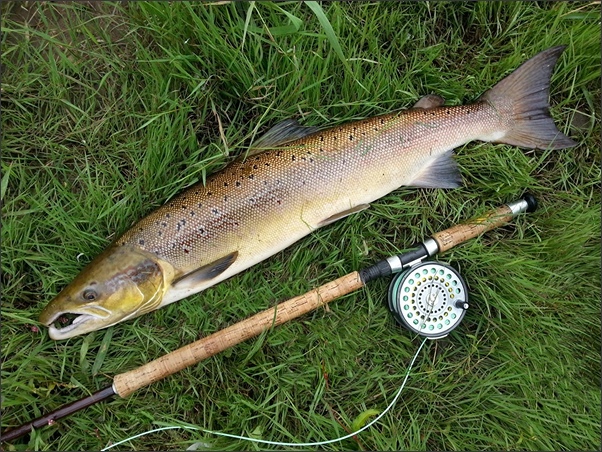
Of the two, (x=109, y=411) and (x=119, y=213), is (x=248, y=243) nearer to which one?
(x=119, y=213)

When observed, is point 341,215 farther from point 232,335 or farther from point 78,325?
point 78,325

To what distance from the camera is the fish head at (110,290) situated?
6.64 feet

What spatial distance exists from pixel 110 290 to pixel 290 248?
87cm

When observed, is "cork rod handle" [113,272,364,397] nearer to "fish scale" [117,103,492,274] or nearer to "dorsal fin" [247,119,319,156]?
"fish scale" [117,103,492,274]

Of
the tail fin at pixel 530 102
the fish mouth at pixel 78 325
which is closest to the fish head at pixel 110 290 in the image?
the fish mouth at pixel 78 325

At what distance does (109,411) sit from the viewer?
86.6 inches

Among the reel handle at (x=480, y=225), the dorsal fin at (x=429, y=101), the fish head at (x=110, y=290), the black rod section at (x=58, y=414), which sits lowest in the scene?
the reel handle at (x=480, y=225)

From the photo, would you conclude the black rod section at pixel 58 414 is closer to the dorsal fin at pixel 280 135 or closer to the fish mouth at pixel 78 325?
the fish mouth at pixel 78 325

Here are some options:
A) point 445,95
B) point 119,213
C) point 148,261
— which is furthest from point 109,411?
point 445,95

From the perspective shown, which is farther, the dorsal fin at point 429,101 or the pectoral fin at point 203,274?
the dorsal fin at point 429,101

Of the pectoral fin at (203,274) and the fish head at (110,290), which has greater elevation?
the fish head at (110,290)

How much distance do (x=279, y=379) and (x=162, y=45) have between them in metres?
1.75

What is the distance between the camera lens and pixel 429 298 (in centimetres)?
222

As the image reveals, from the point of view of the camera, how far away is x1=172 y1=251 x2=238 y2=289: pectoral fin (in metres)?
2.08
